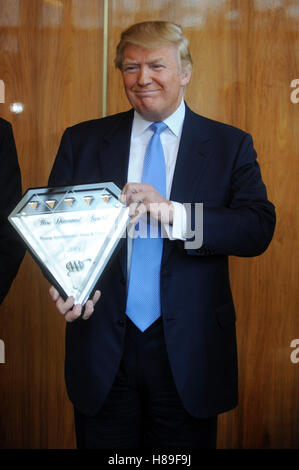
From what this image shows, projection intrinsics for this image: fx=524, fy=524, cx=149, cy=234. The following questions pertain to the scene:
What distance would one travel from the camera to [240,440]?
2.42 m

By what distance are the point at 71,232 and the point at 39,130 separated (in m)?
1.18

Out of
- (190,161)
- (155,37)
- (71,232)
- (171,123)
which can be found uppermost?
(155,37)

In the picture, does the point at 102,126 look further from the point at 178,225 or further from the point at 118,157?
the point at 178,225

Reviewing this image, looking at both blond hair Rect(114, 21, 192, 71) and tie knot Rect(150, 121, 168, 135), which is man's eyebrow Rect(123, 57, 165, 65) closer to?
blond hair Rect(114, 21, 192, 71)

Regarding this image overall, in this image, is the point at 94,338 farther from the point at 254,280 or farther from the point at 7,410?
the point at 7,410

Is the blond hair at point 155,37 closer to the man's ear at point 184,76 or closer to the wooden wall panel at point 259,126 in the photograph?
the man's ear at point 184,76

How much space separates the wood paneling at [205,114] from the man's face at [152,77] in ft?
2.69

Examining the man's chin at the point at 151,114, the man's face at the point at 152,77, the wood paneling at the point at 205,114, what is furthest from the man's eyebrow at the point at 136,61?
the wood paneling at the point at 205,114

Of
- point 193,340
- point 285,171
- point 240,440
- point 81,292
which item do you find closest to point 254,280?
point 285,171

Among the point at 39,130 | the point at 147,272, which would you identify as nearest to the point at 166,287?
the point at 147,272

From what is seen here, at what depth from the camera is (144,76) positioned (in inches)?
55.7

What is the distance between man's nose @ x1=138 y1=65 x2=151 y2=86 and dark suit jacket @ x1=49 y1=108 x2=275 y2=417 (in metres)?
0.17

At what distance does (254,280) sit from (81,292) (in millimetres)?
1249

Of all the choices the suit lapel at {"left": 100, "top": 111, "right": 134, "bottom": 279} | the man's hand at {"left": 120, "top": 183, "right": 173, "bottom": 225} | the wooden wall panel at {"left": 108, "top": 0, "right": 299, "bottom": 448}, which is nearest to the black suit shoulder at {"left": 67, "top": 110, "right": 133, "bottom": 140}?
the suit lapel at {"left": 100, "top": 111, "right": 134, "bottom": 279}
